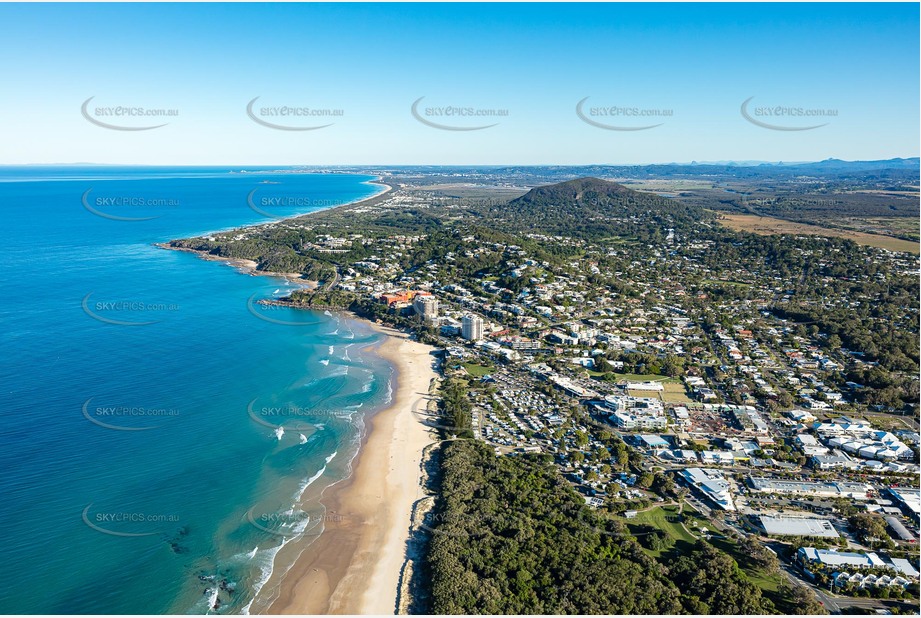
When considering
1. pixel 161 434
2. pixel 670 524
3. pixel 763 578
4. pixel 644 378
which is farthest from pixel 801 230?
pixel 161 434

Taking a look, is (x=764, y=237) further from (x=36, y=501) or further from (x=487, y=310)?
(x=36, y=501)

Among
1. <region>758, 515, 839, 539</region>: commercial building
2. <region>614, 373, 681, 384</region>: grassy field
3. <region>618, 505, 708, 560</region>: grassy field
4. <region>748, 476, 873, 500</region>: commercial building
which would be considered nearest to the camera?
<region>618, 505, 708, 560</region>: grassy field

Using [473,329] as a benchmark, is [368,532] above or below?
below

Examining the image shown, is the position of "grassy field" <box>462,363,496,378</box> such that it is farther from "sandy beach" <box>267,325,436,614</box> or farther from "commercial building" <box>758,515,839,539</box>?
"commercial building" <box>758,515,839,539</box>

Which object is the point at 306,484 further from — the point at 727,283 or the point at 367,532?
the point at 727,283

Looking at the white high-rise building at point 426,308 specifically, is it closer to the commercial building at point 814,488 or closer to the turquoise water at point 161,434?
the turquoise water at point 161,434

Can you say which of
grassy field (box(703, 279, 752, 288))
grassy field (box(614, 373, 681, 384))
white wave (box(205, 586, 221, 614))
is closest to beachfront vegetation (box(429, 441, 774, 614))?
white wave (box(205, 586, 221, 614))

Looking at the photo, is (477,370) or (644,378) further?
(477,370)
